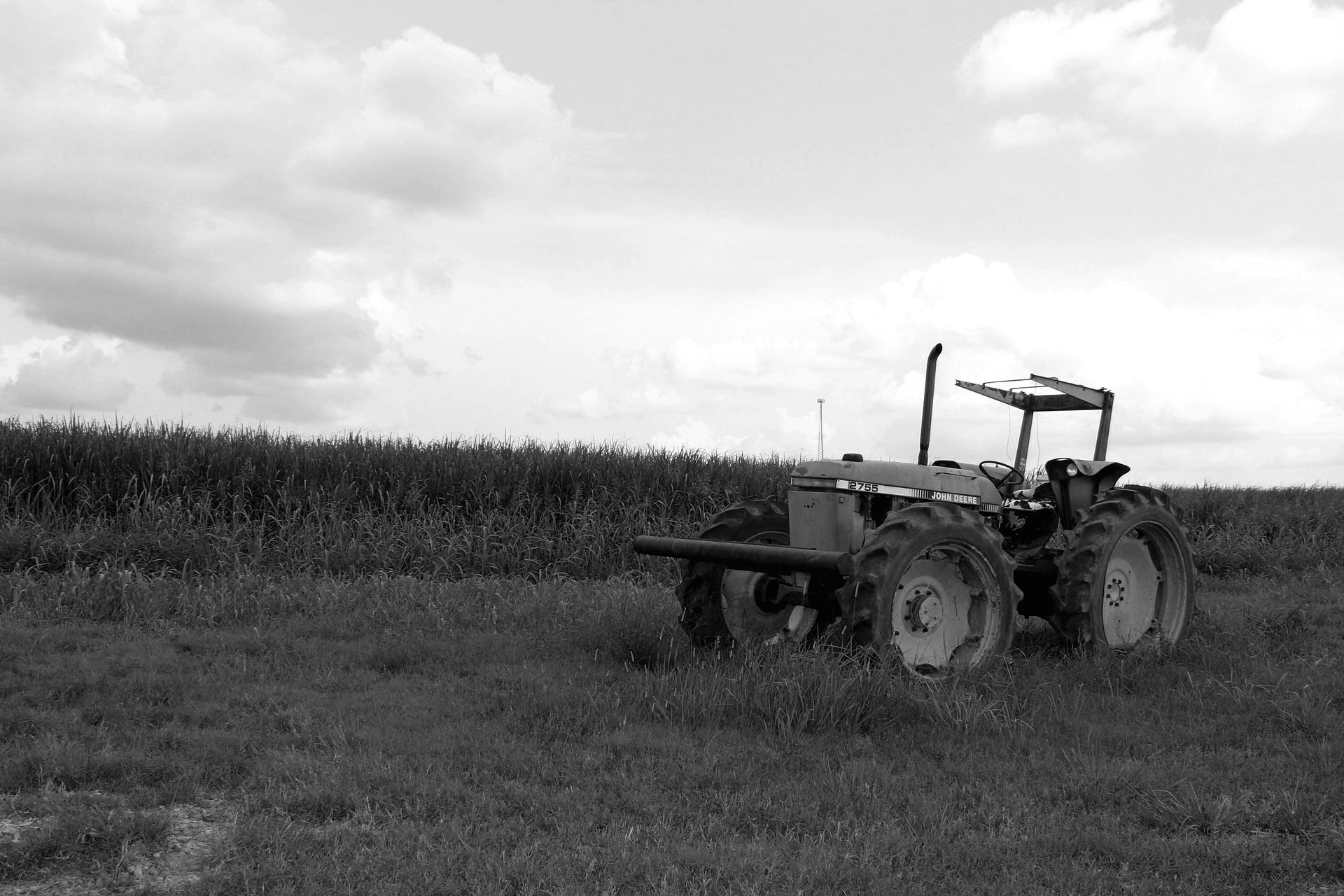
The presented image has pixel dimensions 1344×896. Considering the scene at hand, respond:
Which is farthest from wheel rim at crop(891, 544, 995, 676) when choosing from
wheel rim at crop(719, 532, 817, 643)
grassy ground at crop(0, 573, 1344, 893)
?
wheel rim at crop(719, 532, 817, 643)

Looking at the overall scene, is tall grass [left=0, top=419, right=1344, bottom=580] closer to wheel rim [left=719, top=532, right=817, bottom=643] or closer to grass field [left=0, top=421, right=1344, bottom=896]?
grass field [left=0, top=421, right=1344, bottom=896]

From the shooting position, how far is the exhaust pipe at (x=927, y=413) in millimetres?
7727

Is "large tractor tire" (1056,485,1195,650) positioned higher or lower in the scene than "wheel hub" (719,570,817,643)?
higher

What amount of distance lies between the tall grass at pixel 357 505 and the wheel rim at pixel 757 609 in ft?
16.5

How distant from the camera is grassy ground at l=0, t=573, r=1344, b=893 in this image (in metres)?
4.38

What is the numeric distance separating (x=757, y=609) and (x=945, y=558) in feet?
5.10

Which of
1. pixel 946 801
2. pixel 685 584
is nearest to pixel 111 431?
pixel 685 584

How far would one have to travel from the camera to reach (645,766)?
5.45m

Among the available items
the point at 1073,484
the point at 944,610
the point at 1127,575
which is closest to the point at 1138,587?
the point at 1127,575

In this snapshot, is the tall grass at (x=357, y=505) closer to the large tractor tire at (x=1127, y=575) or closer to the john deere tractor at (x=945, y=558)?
the john deere tractor at (x=945, y=558)

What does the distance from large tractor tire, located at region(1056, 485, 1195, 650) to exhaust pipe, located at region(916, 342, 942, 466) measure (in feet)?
4.18

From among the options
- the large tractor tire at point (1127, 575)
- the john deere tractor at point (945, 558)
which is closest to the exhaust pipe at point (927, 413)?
the john deere tractor at point (945, 558)

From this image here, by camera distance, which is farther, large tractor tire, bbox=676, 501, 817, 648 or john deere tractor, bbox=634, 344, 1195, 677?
large tractor tire, bbox=676, 501, 817, 648

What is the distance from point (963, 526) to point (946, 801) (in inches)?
89.7
